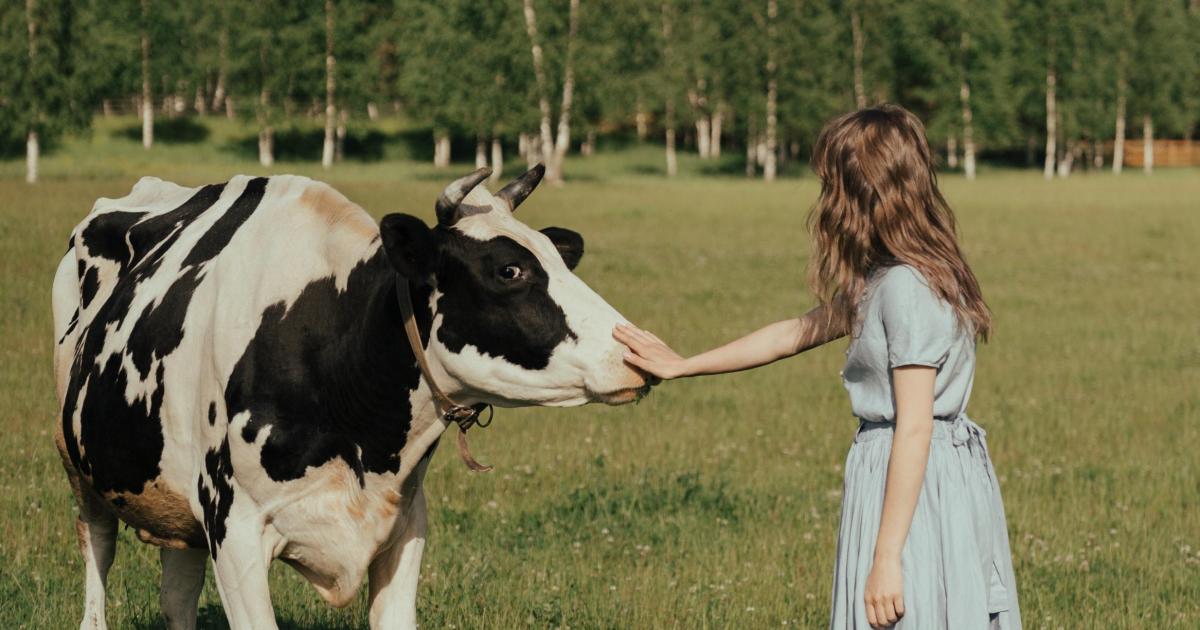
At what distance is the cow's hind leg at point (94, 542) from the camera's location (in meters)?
6.04

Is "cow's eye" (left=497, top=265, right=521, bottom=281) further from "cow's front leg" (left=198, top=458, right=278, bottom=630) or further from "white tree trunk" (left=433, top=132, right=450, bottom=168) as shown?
"white tree trunk" (left=433, top=132, right=450, bottom=168)

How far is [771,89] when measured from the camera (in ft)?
236

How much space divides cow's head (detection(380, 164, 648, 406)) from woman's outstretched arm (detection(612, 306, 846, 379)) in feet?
0.18

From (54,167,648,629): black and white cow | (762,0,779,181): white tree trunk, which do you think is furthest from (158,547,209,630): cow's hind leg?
(762,0,779,181): white tree trunk

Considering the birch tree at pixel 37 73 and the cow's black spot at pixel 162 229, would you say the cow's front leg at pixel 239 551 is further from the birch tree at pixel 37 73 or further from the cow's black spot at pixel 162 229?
the birch tree at pixel 37 73

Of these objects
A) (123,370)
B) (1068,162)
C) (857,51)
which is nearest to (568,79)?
(857,51)

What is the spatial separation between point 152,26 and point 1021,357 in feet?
213

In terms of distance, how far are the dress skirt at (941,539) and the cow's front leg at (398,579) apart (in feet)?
4.82

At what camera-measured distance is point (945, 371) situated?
4227 mm

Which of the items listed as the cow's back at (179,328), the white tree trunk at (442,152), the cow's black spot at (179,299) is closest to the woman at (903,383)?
the cow's back at (179,328)

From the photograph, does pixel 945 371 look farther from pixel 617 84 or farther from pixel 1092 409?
pixel 617 84

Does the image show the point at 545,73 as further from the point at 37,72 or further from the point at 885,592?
the point at 885,592

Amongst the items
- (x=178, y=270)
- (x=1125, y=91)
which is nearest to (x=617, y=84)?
(x=1125, y=91)

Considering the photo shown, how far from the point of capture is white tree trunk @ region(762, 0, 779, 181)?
70.1 m
